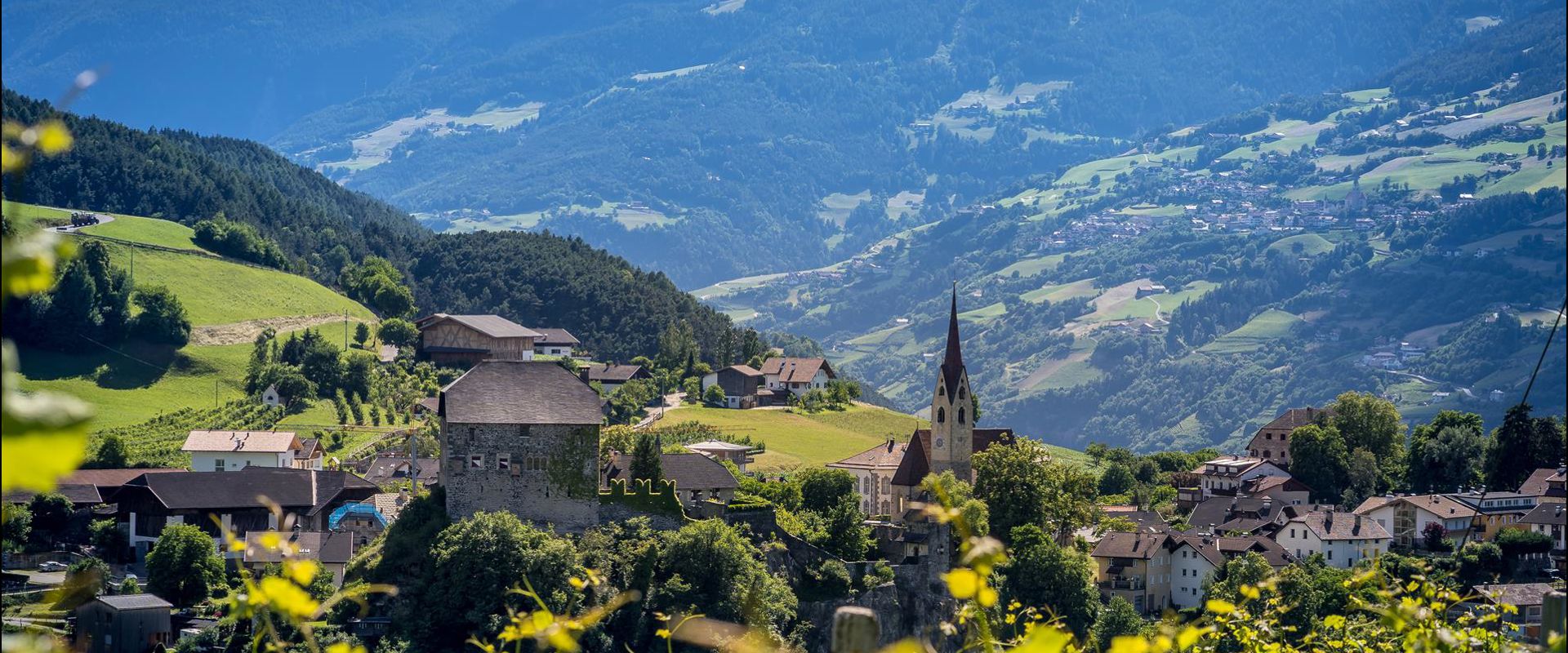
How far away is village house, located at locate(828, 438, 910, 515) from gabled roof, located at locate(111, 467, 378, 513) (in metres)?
20.1

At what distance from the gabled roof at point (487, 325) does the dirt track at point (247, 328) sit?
6.44 meters

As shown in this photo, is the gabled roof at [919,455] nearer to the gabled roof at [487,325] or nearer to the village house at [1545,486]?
the village house at [1545,486]

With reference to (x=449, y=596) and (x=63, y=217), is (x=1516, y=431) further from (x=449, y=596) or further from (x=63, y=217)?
(x=63, y=217)

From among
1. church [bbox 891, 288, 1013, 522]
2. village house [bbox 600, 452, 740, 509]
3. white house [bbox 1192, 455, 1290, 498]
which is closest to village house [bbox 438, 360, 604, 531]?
village house [bbox 600, 452, 740, 509]

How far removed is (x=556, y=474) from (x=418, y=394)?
46385 millimetres

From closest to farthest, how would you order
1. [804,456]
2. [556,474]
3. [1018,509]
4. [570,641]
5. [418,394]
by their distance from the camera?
[570,641], [556,474], [1018,509], [804,456], [418,394]

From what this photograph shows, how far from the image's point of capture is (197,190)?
142 meters

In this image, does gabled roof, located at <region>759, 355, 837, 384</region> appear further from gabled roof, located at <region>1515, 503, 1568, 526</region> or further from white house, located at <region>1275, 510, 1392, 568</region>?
gabled roof, located at <region>1515, 503, 1568, 526</region>

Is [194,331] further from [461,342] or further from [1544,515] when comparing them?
[1544,515]

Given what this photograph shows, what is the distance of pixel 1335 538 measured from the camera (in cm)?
6838

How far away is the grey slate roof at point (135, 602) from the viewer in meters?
48.7

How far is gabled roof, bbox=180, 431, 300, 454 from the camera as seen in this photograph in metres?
72.6

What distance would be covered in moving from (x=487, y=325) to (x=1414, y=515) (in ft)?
187

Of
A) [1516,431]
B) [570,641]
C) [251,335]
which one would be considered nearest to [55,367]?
[251,335]
